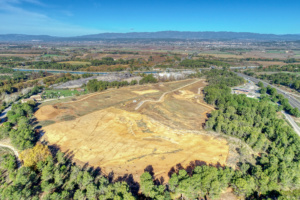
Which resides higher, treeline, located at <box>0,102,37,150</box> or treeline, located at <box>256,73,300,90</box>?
treeline, located at <box>256,73,300,90</box>

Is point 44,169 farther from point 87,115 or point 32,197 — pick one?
point 87,115

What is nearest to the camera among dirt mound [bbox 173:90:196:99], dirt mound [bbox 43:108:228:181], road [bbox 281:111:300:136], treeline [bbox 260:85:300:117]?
dirt mound [bbox 43:108:228:181]

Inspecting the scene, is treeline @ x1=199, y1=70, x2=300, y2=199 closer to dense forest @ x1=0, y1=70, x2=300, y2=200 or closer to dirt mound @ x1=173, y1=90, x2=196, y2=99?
dense forest @ x1=0, y1=70, x2=300, y2=200

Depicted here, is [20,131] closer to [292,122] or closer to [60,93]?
[60,93]

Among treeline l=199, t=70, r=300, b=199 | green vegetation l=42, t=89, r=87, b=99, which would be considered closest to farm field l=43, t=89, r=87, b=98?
green vegetation l=42, t=89, r=87, b=99

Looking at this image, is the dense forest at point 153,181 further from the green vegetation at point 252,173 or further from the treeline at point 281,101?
the treeline at point 281,101

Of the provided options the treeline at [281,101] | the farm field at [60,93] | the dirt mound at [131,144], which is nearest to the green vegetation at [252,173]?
the dirt mound at [131,144]

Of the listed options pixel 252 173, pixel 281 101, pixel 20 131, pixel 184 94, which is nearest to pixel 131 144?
pixel 252 173
